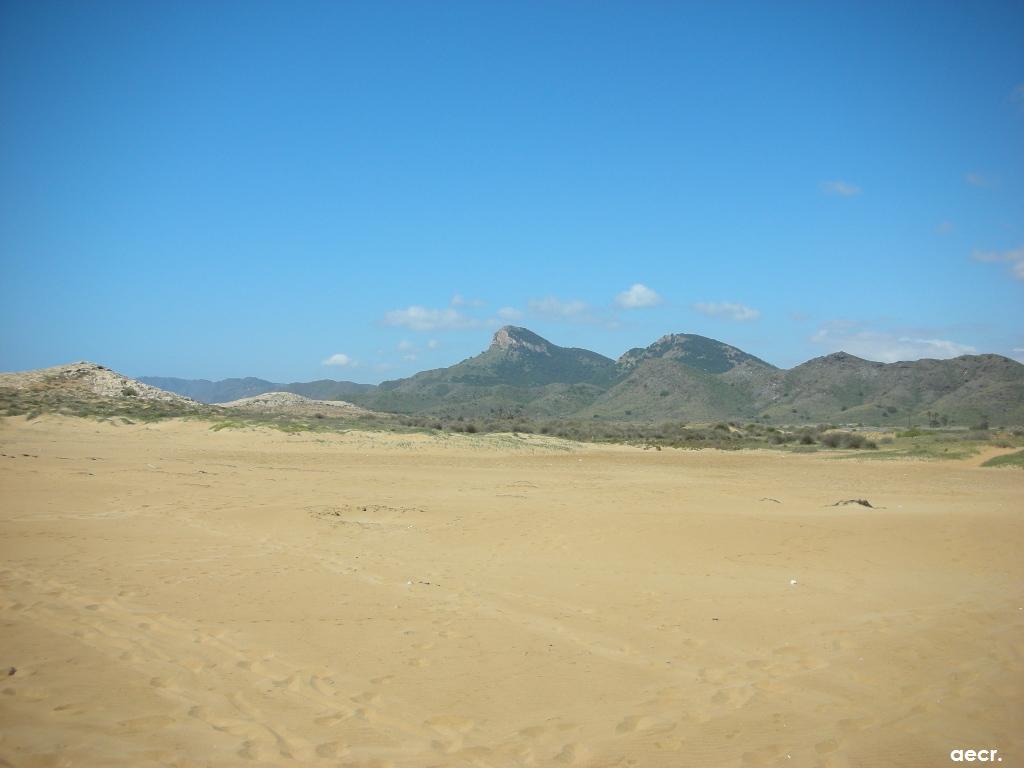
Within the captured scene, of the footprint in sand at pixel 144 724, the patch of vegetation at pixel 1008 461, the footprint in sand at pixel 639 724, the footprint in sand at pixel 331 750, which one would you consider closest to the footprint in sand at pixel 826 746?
the footprint in sand at pixel 639 724

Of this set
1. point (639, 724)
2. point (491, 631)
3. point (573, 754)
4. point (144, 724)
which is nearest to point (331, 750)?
point (144, 724)

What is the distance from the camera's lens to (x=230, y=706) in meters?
5.17

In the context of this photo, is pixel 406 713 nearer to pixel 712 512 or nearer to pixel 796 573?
pixel 796 573

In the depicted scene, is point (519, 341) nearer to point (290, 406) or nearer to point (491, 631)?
point (290, 406)

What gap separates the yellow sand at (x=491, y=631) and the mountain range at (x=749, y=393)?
191 feet

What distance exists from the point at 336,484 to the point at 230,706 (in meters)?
14.2

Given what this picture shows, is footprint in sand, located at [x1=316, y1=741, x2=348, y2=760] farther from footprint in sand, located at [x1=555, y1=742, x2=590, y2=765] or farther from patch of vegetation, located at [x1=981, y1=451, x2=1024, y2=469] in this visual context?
patch of vegetation, located at [x1=981, y1=451, x2=1024, y2=469]

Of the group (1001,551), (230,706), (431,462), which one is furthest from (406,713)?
(431,462)

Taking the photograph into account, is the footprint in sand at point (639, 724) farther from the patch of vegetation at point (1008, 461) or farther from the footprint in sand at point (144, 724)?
the patch of vegetation at point (1008, 461)

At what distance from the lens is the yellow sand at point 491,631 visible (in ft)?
16.0

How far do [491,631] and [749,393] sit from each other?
92.7m

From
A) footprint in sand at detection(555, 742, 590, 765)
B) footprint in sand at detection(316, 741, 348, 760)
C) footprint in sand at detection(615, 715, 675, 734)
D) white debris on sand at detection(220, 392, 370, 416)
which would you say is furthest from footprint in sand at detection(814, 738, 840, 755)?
white debris on sand at detection(220, 392, 370, 416)

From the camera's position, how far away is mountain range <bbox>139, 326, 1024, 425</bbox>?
74.7 m

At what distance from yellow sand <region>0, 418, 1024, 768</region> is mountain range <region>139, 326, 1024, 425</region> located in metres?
58.2
